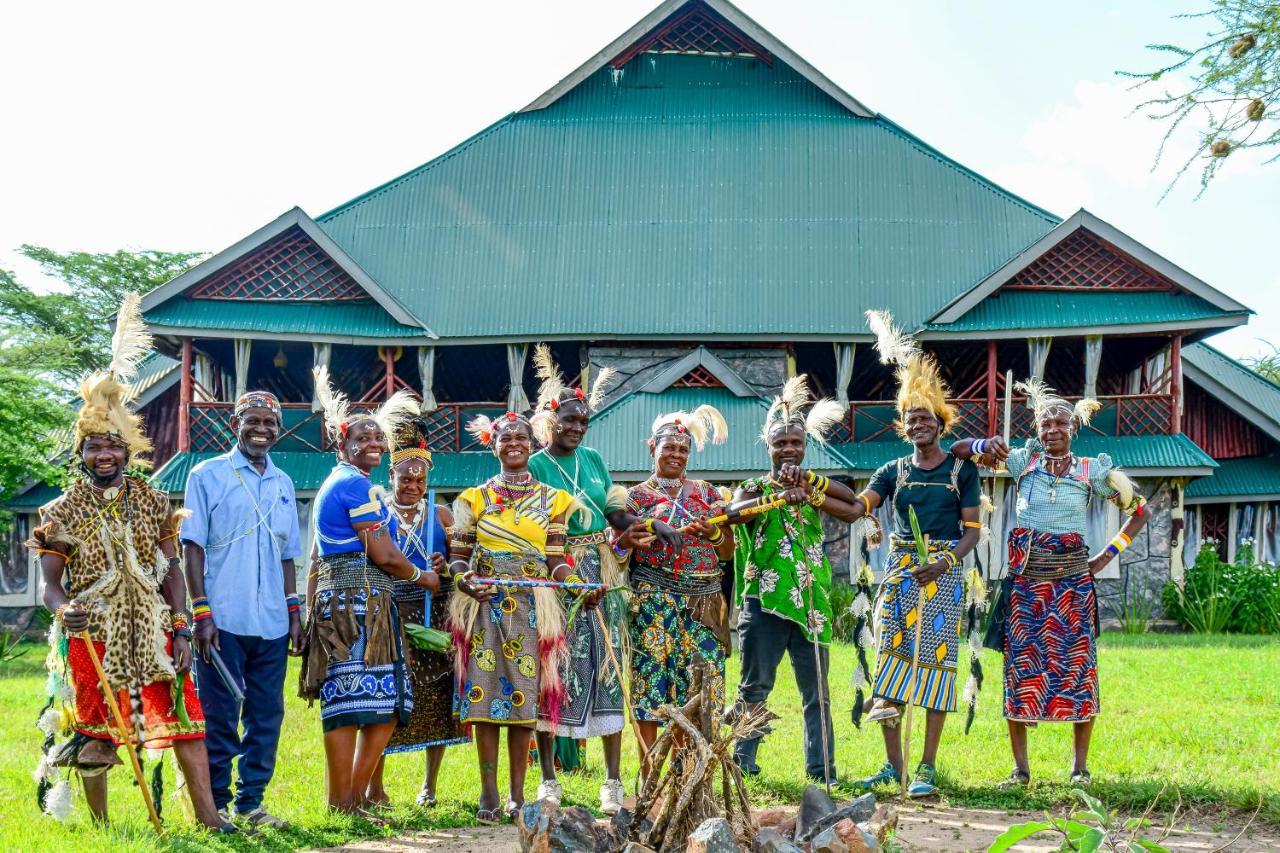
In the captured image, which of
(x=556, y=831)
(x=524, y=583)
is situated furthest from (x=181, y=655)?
(x=556, y=831)

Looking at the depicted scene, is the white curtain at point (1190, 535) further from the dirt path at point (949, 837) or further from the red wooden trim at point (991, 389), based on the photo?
the dirt path at point (949, 837)

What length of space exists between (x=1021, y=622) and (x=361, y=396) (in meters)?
12.4

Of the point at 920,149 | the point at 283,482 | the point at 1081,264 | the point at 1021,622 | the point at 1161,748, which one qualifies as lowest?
the point at 1161,748

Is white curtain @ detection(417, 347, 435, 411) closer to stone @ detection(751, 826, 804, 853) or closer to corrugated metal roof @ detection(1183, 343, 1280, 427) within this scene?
corrugated metal roof @ detection(1183, 343, 1280, 427)

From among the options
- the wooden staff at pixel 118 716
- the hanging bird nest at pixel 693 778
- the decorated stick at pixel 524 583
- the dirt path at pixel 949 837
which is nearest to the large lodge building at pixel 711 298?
the decorated stick at pixel 524 583

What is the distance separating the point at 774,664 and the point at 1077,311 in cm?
1115

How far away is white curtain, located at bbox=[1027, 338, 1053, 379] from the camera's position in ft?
51.4

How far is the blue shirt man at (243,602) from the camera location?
207 inches

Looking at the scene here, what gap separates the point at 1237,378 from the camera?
1886 cm

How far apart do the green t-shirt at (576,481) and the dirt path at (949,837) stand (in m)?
1.46

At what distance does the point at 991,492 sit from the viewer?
16.1m

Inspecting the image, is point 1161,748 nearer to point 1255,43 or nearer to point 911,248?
point 1255,43

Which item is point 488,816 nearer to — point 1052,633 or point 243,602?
point 243,602

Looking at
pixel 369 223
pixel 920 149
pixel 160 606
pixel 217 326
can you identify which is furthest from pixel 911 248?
pixel 160 606
